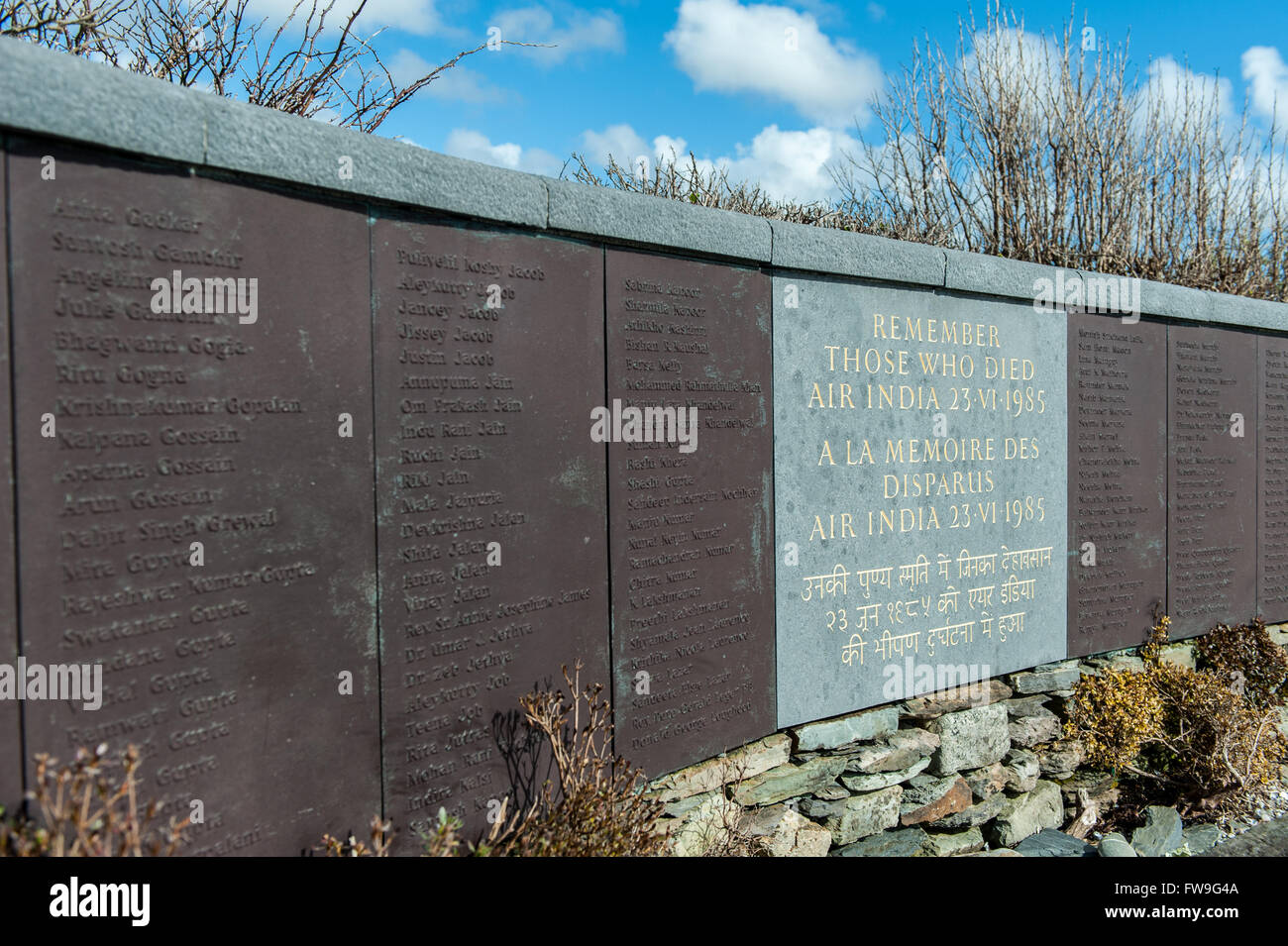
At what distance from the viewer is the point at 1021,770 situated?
4777 millimetres

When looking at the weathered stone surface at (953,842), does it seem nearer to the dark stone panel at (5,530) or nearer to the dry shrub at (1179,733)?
the dry shrub at (1179,733)

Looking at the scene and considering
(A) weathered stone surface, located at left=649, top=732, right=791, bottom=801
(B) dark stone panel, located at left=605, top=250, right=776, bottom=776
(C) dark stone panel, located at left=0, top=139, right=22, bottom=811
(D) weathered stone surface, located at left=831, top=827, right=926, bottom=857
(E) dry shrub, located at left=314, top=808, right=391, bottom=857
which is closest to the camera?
(C) dark stone panel, located at left=0, top=139, right=22, bottom=811

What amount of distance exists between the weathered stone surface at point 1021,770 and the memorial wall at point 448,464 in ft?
1.76

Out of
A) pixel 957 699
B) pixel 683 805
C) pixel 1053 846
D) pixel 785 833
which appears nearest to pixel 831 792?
pixel 785 833

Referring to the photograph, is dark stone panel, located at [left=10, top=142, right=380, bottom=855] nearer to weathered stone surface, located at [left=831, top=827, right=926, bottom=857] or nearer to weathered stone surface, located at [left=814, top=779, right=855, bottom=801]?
weathered stone surface, located at [left=814, top=779, right=855, bottom=801]

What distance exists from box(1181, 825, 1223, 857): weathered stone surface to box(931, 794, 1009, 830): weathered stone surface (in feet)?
3.03

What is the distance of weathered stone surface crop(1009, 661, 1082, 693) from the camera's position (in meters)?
4.93

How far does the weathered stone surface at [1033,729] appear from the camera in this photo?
488 centimetres

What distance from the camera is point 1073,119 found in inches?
353

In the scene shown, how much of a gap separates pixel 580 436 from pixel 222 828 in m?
1.71

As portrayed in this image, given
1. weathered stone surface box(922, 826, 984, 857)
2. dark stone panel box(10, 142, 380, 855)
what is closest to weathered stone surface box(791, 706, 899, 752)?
weathered stone surface box(922, 826, 984, 857)

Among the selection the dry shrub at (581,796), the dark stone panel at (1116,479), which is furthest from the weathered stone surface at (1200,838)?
the dry shrub at (581,796)
